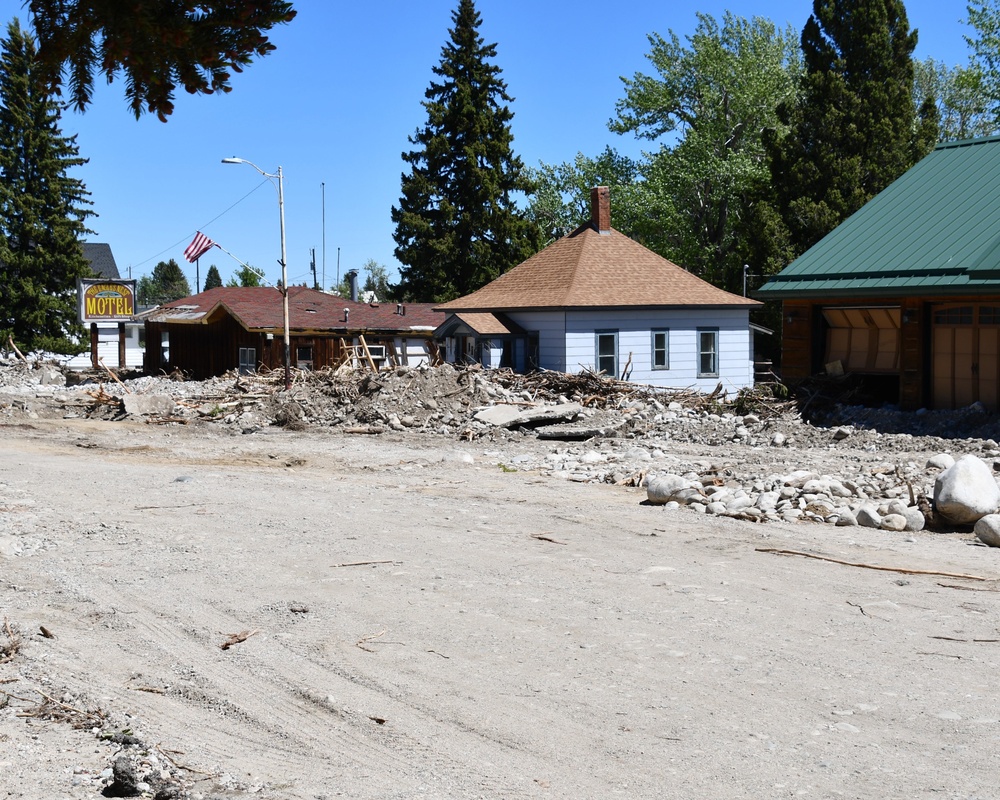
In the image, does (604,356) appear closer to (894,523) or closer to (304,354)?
(304,354)

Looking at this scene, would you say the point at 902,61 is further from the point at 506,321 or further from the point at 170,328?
the point at 170,328

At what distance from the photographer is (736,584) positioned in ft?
35.8

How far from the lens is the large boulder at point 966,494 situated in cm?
1414

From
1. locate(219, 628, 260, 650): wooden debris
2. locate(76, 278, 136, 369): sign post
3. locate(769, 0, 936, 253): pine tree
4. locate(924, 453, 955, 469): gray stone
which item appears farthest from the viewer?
locate(76, 278, 136, 369): sign post

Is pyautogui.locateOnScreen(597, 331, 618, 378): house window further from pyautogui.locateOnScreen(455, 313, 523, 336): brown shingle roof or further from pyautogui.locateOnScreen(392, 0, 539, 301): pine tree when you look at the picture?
pyautogui.locateOnScreen(392, 0, 539, 301): pine tree

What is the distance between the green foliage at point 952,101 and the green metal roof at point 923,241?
3414cm

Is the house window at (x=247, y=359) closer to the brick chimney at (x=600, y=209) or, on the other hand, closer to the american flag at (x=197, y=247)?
the american flag at (x=197, y=247)

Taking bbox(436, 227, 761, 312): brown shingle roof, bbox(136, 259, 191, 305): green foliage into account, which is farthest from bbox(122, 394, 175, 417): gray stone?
bbox(136, 259, 191, 305): green foliage

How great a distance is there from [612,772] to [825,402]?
2390cm

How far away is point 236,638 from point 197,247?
37.0 meters

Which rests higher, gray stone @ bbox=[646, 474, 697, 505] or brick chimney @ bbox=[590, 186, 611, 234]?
brick chimney @ bbox=[590, 186, 611, 234]

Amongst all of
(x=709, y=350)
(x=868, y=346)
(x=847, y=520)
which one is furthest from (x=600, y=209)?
(x=847, y=520)

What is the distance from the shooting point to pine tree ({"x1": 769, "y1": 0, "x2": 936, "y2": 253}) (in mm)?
41375

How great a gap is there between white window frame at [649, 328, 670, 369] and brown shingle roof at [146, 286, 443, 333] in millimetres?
13106
